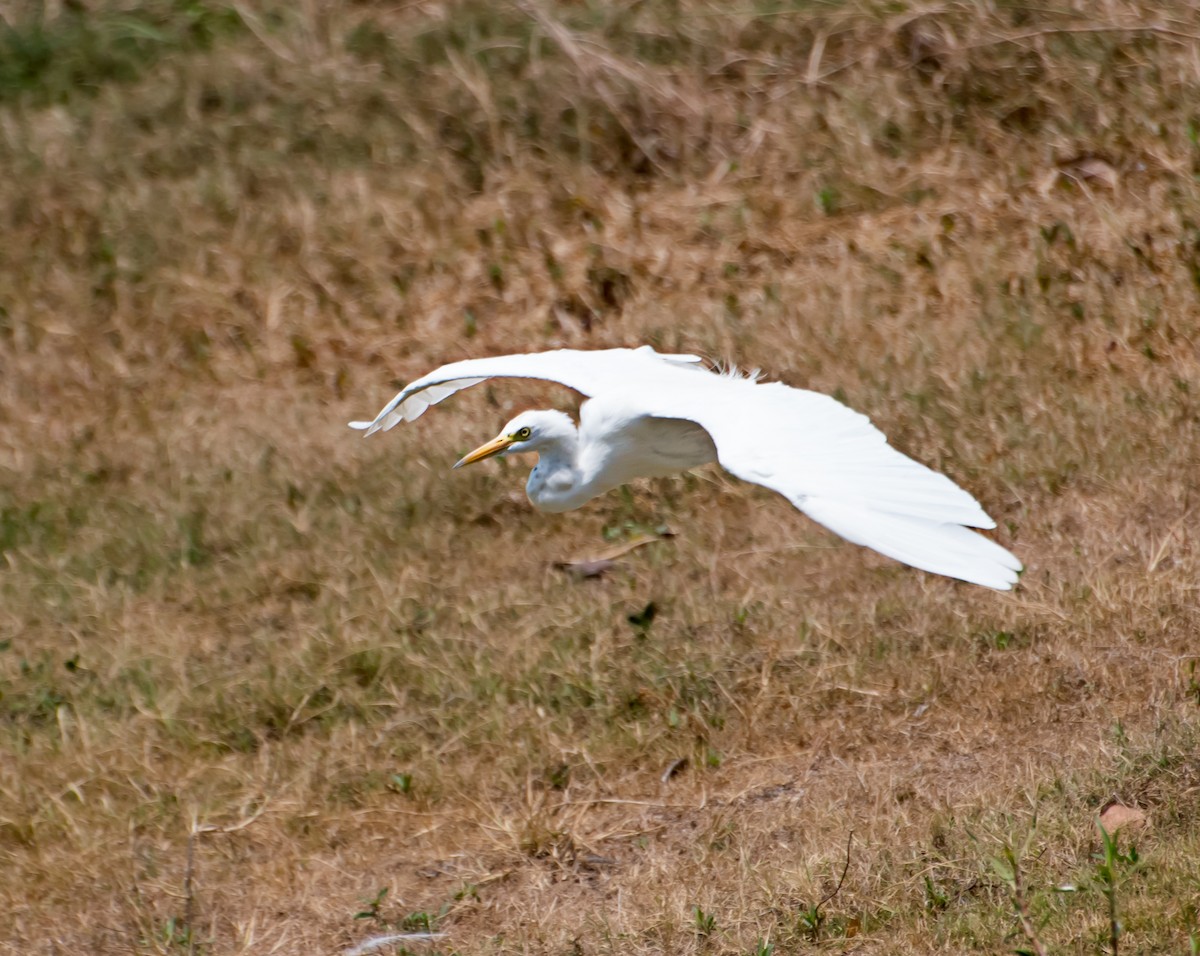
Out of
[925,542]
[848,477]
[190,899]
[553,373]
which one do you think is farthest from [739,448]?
[190,899]

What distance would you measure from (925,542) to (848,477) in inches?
17.7

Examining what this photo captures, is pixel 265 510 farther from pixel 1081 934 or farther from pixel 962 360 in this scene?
pixel 1081 934

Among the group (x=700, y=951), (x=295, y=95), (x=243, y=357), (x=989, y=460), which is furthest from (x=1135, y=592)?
(x=295, y=95)

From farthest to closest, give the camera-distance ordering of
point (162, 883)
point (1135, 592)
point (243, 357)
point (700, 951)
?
1. point (243, 357)
2. point (1135, 592)
3. point (162, 883)
4. point (700, 951)

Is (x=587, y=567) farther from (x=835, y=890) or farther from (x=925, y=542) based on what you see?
(x=925, y=542)

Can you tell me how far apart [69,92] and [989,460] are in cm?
626

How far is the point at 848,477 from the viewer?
362 cm

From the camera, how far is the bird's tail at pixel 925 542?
3.03 meters

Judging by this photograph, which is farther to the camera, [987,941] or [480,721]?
[480,721]

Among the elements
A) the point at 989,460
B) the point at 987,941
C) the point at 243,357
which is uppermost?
the point at 987,941

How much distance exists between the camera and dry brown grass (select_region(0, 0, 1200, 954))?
4.34 m

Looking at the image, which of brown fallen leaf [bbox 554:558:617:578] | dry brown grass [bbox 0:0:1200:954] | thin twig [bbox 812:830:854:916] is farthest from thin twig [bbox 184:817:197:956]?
brown fallen leaf [bbox 554:558:617:578]

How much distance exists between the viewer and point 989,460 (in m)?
6.00

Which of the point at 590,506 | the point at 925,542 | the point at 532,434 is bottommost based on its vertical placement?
the point at 590,506
